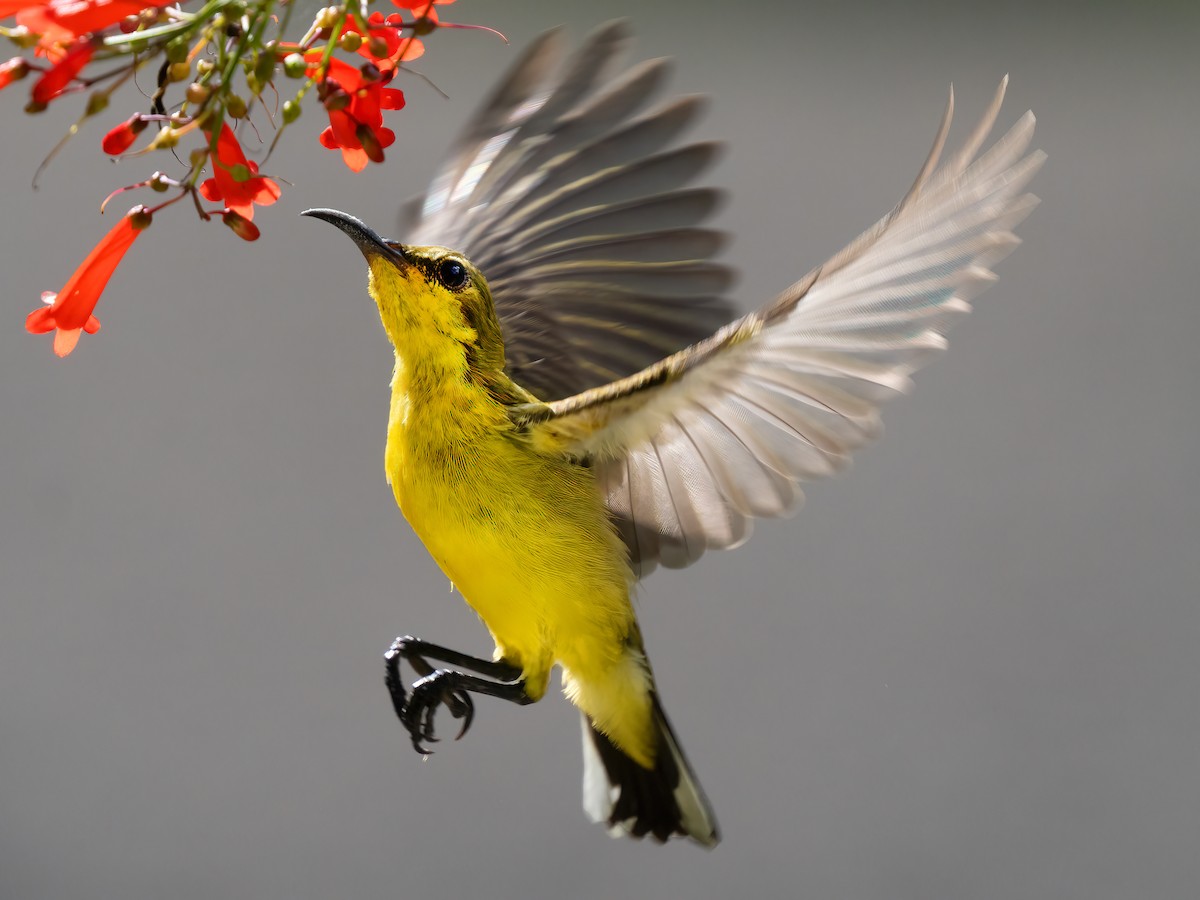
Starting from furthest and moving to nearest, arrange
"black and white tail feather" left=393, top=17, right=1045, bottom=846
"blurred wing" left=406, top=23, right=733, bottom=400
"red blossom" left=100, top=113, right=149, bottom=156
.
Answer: "blurred wing" left=406, top=23, right=733, bottom=400, "black and white tail feather" left=393, top=17, right=1045, bottom=846, "red blossom" left=100, top=113, right=149, bottom=156

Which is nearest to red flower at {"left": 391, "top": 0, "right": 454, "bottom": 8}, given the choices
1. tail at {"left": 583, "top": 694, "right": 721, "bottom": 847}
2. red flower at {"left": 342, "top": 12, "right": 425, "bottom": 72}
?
red flower at {"left": 342, "top": 12, "right": 425, "bottom": 72}

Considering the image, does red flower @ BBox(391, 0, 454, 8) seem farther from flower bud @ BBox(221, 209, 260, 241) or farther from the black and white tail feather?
the black and white tail feather

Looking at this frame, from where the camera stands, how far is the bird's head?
103cm

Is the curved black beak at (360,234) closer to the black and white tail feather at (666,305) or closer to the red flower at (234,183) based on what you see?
the red flower at (234,183)

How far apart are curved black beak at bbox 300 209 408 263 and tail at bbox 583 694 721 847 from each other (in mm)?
580

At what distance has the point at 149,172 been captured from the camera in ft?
9.69

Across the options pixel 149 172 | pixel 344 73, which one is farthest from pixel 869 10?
pixel 344 73

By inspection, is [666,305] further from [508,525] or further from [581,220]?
[508,525]

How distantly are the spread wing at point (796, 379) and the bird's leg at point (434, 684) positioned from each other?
0.55ft

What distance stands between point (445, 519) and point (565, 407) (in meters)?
0.13

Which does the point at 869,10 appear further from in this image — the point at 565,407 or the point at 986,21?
the point at 565,407

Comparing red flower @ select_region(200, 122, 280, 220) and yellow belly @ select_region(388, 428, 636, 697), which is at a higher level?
red flower @ select_region(200, 122, 280, 220)

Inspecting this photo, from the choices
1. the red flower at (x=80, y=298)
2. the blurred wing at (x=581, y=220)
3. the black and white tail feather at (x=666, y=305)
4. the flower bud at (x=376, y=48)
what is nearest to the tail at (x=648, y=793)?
the black and white tail feather at (x=666, y=305)

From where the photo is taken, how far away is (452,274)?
1.07 m
